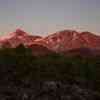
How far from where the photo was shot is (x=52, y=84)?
22250mm

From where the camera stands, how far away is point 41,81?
25156 millimetres

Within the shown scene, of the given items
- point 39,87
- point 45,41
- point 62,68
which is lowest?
point 45,41

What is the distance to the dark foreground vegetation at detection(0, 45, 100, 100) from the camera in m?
20.7

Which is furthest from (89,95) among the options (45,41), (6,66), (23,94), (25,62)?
(45,41)

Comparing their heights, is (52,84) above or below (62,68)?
above

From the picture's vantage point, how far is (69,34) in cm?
16700

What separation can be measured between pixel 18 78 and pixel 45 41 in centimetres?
13571

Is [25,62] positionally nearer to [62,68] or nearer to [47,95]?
[62,68]

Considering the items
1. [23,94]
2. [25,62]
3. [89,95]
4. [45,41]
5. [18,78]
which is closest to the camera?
[23,94]

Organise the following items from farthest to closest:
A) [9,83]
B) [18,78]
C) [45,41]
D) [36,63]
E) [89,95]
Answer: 1. [45,41]
2. [36,63]
3. [18,78]
4. [9,83]
5. [89,95]

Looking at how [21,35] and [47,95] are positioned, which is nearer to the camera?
[47,95]

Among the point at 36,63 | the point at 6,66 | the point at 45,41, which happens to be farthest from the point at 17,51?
the point at 45,41

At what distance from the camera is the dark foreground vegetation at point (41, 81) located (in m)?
20.7

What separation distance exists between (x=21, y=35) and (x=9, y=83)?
467 ft
